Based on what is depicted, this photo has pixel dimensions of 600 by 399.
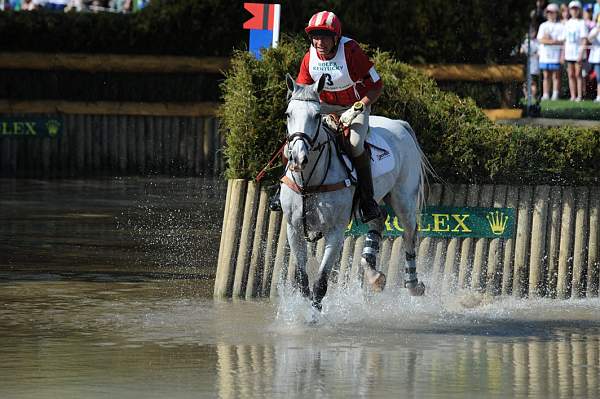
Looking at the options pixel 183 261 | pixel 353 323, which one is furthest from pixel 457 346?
pixel 183 261

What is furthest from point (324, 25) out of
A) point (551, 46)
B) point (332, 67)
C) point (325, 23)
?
point (551, 46)

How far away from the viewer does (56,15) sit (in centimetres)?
2548

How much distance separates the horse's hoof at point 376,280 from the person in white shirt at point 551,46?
43.3 feet

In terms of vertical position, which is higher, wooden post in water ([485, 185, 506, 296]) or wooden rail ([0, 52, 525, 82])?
wooden rail ([0, 52, 525, 82])

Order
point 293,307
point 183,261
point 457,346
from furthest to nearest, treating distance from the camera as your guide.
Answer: point 183,261 → point 293,307 → point 457,346

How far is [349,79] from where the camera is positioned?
1220cm

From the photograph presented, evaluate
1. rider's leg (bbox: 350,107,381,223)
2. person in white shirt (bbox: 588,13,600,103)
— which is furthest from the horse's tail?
person in white shirt (bbox: 588,13,600,103)

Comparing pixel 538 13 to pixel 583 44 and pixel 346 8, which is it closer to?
pixel 583 44

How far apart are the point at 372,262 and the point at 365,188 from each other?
2.51ft

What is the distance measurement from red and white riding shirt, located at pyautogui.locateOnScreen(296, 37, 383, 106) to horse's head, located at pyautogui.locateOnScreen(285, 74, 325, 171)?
1.66ft

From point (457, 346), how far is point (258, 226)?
3.18 m

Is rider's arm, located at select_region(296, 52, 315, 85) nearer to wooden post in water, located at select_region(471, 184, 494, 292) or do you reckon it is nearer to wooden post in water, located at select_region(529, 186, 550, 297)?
wooden post in water, located at select_region(471, 184, 494, 292)

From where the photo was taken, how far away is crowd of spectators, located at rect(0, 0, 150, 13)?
27469 millimetres

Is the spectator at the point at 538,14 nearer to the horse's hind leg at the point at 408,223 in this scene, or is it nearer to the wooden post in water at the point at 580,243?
the wooden post in water at the point at 580,243
